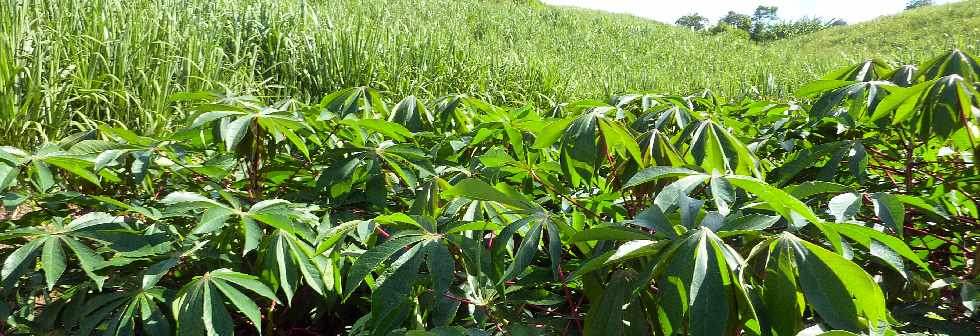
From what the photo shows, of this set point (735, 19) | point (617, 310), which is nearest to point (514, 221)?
point (617, 310)

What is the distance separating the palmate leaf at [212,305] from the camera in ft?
2.63

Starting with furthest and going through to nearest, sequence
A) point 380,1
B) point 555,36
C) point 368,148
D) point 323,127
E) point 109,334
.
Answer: point 555,36 → point 380,1 → point 323,127 → point 368,148 → point 109,334

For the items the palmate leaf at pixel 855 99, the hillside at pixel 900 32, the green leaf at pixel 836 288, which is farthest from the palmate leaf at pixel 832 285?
the hillside at pixel 900 32

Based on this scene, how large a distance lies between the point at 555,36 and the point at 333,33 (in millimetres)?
6439

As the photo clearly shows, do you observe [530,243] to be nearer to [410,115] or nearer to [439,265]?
[439,265]

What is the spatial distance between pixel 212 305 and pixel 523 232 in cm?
42

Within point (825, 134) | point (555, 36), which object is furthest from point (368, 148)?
point (555, 36)

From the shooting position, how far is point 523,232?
85cm

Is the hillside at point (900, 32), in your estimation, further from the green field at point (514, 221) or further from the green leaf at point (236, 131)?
the green leaf at point (236, 131)

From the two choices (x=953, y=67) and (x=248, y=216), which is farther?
(x=953, y=67)

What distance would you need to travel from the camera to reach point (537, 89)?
4691 mm

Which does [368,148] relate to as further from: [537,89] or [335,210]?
[537,89]

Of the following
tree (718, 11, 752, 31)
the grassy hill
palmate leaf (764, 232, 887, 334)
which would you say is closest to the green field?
palmate leaf (764, 232, 887, 334)

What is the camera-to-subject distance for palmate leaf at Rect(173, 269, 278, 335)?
0.80 meters
